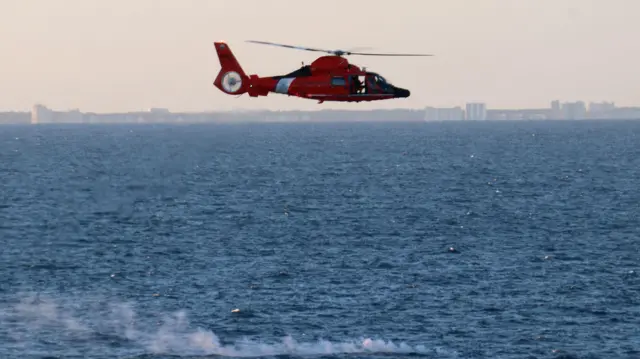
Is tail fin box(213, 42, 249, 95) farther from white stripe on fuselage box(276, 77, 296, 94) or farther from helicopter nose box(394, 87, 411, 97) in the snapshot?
helicopter nose box(394, 87, 411, 97)

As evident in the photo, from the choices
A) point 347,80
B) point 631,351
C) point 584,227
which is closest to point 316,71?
point 347,80

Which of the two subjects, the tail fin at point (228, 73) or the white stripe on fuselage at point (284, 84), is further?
the white stripe on fuselage at point (284, 84)

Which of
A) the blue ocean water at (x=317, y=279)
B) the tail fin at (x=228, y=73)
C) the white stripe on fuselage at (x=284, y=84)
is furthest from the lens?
the blue ocean water at (x=317, y=279)

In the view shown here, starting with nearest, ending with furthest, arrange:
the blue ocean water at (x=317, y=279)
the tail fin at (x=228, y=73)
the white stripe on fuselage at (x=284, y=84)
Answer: the tail fin at (x=228, y=73) < the white stripe on fuselage at (x=284, y=84) < the blue ocean water at (x=317, y=279)

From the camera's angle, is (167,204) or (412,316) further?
(167,204)

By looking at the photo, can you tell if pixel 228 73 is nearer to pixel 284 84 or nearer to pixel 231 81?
pixel 231 81

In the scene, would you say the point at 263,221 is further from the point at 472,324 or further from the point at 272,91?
the point at 272,91

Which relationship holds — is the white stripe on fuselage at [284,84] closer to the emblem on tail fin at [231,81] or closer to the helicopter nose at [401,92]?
the emblem on tail fin at [231,81]

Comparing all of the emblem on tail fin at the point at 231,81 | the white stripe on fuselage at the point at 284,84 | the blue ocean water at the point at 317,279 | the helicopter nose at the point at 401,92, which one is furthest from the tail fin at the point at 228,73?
the blue ocean water at the point at 317,279
